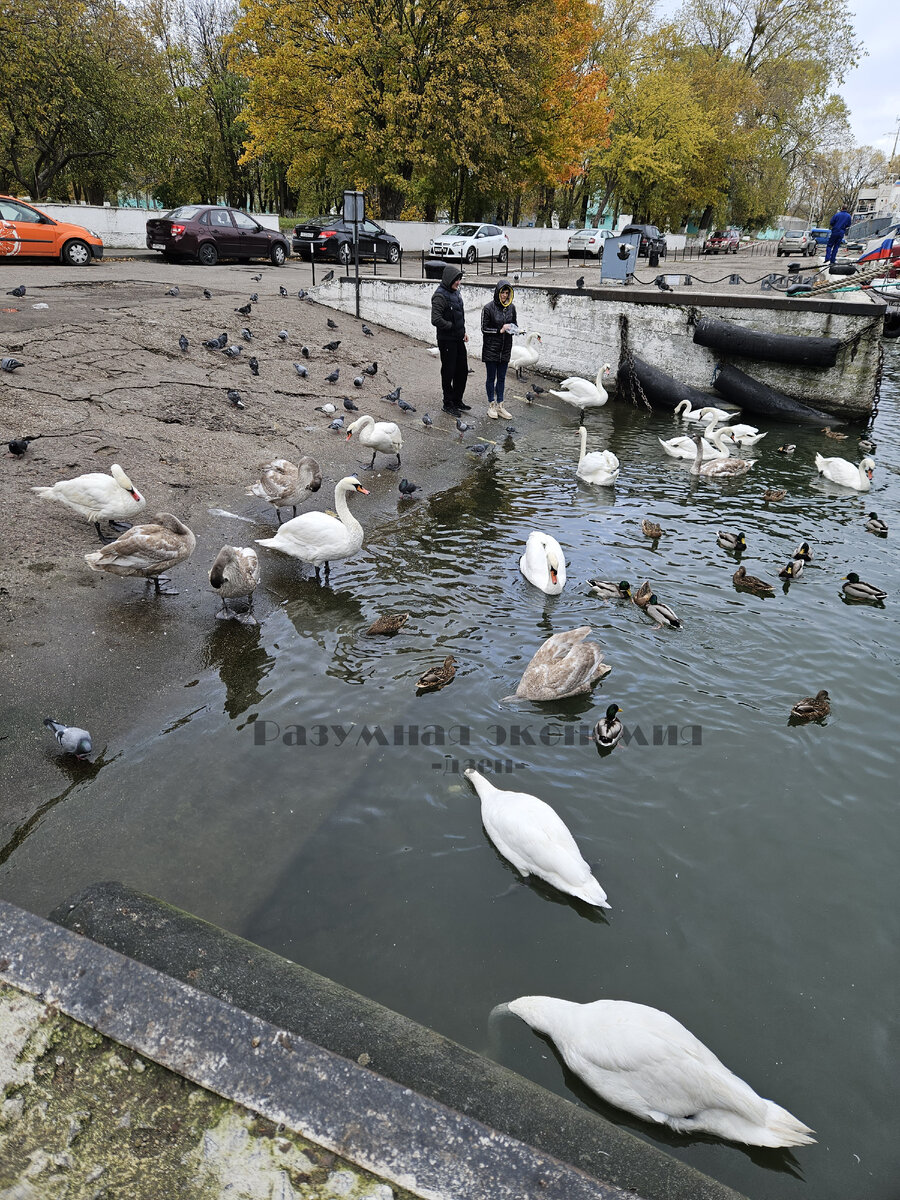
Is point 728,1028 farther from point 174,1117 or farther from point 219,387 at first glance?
point 219,387

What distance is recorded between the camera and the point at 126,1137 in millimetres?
2205

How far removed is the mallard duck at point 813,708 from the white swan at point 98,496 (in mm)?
6562

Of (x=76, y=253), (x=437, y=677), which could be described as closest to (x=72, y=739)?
(x=437, y=677)

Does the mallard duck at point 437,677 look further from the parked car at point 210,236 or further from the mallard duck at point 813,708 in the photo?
the parked car at point 210,236

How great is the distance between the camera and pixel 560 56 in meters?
35.1

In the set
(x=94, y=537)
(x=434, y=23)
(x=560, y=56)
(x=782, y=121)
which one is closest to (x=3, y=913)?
(x=94, y=537)

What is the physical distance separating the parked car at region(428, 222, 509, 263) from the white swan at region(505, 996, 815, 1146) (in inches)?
1214

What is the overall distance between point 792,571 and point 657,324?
37.0ft

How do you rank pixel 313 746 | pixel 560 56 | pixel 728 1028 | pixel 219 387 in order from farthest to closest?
pixel 560 56, pixel 219 387, pixel 313 746, pixel 728 1028

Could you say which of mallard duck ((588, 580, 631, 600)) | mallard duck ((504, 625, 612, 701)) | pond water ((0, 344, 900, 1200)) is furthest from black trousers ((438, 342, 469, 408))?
mallard duck ((504, 625, 612, 701))

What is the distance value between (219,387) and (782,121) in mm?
63682

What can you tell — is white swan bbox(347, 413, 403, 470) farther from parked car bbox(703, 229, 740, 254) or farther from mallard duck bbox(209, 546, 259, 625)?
parked car bbox(703, 229, 740, 254)

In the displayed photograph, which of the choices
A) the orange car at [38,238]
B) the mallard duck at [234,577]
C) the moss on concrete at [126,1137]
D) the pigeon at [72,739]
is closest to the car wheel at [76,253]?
the orange car at [38,238]

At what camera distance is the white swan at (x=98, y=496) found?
24.1 ft
